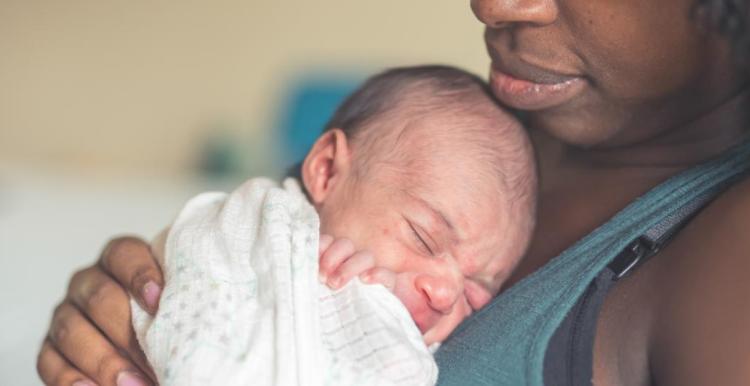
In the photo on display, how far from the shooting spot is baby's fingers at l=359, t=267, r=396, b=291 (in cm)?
100

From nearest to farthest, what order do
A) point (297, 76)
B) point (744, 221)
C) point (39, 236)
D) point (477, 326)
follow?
point (744, 221) < point (477, 326) < point (39, 236) < point (297, 76)

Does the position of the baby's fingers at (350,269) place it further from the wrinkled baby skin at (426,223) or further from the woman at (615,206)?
the woman at (615,206)

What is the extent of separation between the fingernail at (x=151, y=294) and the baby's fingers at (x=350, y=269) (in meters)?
0.19

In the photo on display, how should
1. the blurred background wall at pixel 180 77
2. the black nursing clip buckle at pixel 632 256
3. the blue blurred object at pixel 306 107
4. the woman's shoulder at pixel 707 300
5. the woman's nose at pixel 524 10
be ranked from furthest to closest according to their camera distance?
the blurred background wall at pixel 180 77, the blue blurred object at pixel 306 107, the woman's nose at pixel 524 10, the black nursing clip buckle at pixel 632 256, the woman's shoulder at pixel 707 300

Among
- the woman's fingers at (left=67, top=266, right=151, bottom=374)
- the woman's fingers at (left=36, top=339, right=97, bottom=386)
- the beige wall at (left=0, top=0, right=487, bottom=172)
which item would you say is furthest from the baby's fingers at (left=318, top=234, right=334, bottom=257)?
the beige wall at (left=0, top=0, right=487, bottom=172)

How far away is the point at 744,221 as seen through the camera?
86 centimetres

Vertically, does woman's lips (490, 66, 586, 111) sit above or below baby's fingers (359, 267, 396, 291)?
above

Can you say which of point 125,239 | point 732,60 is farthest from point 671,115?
point 125,239

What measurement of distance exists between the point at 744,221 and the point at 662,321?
12 cm

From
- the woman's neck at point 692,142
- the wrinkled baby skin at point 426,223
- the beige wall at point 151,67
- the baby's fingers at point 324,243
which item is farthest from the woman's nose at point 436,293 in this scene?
the beige wall at point 151,67

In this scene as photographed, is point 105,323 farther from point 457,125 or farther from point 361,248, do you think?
point 457,125

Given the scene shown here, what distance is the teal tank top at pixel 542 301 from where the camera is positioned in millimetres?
893

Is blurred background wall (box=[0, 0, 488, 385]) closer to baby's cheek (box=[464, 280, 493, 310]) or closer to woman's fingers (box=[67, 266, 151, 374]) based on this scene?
woman's fingers (box=[67, 266, 151, 374])

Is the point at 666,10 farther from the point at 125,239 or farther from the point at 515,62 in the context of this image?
the point at 125,239
